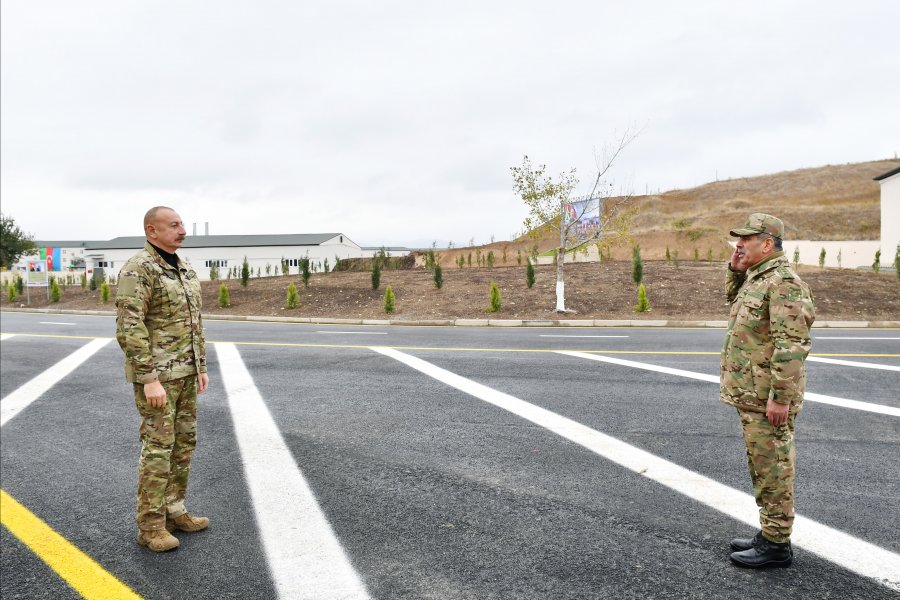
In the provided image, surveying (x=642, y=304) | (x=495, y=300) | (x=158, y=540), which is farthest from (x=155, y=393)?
(x=642, y=304)

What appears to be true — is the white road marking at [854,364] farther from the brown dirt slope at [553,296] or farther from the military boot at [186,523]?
the military boot at [186,523]

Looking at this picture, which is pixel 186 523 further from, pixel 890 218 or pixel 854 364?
pixel 890 218

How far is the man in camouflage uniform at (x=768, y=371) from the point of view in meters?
2.94

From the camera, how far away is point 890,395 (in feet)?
22.1

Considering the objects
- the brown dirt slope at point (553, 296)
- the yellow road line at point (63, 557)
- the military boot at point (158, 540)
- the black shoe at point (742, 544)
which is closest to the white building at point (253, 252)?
the brown dirt slope at point (553, 296)

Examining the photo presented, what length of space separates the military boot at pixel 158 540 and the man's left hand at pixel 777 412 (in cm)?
343

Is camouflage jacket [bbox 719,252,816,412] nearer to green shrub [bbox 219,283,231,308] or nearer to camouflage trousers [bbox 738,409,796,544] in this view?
camouflage trousers [bbox 738,409,796,544]

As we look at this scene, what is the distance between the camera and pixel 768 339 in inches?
122

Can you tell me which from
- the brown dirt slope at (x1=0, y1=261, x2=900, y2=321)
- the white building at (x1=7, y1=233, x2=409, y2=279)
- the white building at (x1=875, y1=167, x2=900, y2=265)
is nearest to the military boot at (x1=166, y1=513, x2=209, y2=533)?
the brown dirt slope at (x1=0, y1=261, x2=900, y2=321)

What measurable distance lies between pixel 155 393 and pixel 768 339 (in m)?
3.47

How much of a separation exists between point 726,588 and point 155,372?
3278 millimetres

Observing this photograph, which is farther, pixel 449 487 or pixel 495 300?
pixel 495 300

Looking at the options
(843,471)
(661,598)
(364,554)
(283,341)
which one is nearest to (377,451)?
(364,554)

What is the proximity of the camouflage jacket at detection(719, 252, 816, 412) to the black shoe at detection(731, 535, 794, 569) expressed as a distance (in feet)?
2.41
